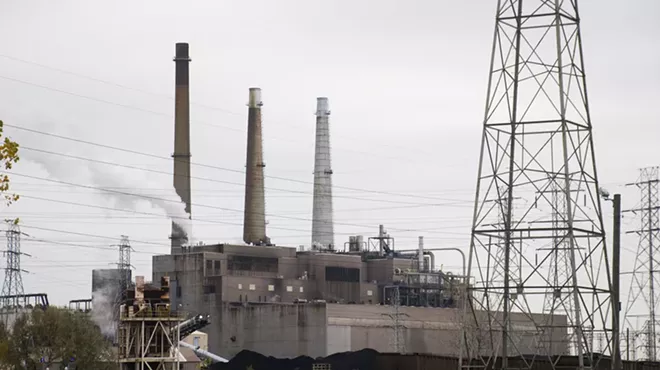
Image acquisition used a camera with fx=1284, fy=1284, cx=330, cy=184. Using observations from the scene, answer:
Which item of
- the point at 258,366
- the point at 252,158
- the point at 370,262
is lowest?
the point at 258,366

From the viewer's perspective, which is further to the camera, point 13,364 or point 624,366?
point 13,364

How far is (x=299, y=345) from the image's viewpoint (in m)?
97.8

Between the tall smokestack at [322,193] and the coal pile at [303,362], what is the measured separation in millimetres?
31597

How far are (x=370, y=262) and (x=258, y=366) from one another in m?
32.6

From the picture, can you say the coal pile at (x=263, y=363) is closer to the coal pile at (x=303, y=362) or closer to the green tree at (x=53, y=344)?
the coal pile at (x=303, y=362)

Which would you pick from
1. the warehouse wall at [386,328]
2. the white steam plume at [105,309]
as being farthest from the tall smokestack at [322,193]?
the white steam plume at [105,309]

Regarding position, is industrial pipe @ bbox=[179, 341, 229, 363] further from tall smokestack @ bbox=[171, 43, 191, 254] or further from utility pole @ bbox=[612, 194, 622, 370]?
utility pole @ bbox=[612, 194, 622, 370]

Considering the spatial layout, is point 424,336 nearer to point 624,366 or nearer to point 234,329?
point 234,329

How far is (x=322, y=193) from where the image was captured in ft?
387

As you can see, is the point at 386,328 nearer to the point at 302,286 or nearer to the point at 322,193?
the point at 302,286

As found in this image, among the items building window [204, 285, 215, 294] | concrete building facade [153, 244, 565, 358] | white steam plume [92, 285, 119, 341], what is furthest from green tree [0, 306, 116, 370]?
building window [204, 285, 215, 294]

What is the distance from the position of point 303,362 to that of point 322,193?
113ft

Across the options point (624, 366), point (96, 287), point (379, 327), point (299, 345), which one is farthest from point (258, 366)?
point (624, 366)

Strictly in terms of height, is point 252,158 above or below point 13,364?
above
